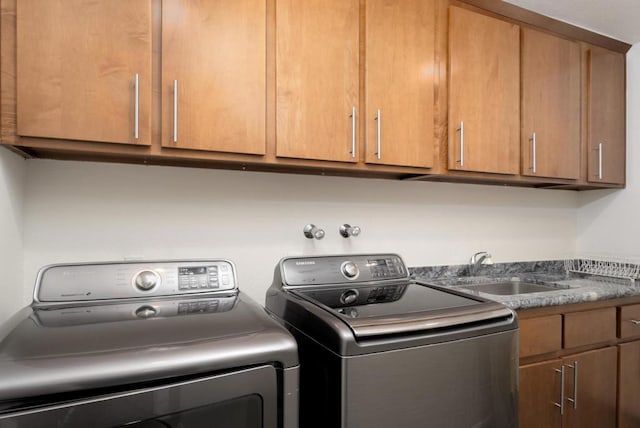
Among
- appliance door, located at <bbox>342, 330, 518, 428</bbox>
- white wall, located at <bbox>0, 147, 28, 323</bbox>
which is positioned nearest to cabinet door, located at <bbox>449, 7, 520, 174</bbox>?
appliance door, located at <bbox>342, 330, 518, 428</bbox>

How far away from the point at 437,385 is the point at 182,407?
73 cm

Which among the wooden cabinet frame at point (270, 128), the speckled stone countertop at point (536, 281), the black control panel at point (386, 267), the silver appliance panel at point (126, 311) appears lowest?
the speckled stone countertop at point (536, 281)

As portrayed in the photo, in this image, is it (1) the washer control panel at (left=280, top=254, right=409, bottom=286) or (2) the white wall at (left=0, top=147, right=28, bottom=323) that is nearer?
(2) the white wall at (left=0, top=147, right=28, bottom=323)

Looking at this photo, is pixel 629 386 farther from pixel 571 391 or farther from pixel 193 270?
pixel 193 270

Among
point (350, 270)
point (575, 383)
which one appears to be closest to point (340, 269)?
point (350, 270)

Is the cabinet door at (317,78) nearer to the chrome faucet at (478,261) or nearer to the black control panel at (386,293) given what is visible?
the black control panel at (386,293)

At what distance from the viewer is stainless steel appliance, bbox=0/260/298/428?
27.9 inches

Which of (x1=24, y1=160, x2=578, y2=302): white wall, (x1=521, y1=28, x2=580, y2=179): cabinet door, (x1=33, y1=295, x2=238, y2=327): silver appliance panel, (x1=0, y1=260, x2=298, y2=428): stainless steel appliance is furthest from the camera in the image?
(x1=521, y1=28, x2=580, y2=179): cabinet door

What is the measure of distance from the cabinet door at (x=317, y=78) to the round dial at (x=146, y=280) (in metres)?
0.64

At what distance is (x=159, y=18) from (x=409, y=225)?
5.04ft

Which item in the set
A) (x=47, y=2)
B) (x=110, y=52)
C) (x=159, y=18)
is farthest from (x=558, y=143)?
(x=47, y=2)

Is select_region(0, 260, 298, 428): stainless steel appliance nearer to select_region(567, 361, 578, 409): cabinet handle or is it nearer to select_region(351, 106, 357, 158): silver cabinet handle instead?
select_region(351, 106, 357, 158): silver cabinet handle

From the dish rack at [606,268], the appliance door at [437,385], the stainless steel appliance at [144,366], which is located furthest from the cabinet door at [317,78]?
the dish rack at [606,268]

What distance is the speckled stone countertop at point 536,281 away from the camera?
1657 mm
